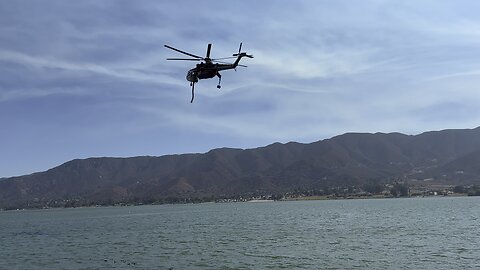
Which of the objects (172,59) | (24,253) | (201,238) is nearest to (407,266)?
(172,59)

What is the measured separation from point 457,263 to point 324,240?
28907mm

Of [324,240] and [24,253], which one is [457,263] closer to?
[324,240]

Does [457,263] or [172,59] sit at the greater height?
[172,59]

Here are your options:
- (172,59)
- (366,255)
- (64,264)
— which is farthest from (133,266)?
(172,59)

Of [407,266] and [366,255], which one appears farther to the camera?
[366,255]

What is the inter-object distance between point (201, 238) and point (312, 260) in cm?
3780

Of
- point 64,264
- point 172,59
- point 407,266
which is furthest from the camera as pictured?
point 64,264

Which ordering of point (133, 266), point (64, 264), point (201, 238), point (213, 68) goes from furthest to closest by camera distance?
point (201, 238)
point (64, 264)
point (133, 266)
point (213, 68)

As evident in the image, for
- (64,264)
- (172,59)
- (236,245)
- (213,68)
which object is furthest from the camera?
(236,245)

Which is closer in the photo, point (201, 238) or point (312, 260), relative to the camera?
point (312, 260)

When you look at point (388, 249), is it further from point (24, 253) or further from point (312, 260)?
point (24, 253)

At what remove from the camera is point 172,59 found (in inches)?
1502

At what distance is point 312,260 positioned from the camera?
61156 millimetres

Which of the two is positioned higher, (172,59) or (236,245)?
(172,59)
